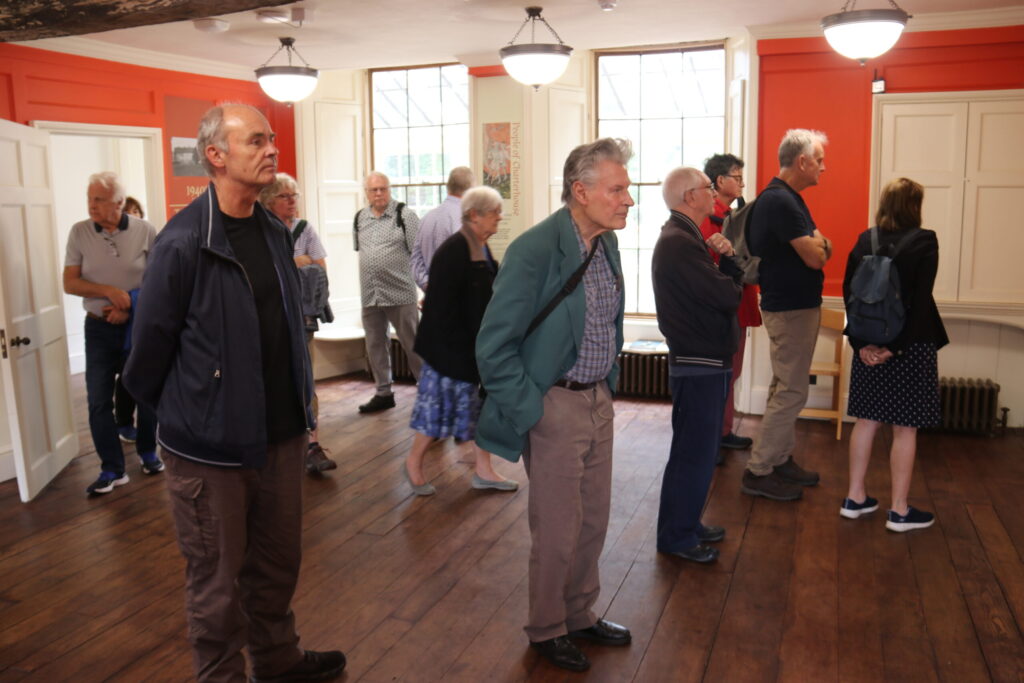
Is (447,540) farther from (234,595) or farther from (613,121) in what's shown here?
(613,121)

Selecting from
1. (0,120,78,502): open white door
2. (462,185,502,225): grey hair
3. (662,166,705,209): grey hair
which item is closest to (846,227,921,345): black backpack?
(662,166,705,209): grey hair

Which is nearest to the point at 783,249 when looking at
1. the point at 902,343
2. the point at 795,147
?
the point at 795,147

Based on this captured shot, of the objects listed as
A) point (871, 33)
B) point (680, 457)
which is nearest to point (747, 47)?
point (871, 33)

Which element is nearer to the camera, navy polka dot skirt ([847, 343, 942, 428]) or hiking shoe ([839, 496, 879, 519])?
navy polka dot skirt ([847, 343, 942, 428])

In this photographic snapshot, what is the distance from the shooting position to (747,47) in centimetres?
638

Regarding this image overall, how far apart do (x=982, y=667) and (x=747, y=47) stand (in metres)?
4.76

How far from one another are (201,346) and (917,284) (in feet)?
9.96

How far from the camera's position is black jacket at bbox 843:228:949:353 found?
3819 millimetres

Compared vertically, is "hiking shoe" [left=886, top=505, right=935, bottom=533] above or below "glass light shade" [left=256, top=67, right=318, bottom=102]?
below

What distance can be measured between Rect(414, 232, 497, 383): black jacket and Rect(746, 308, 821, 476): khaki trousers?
1.53 meters

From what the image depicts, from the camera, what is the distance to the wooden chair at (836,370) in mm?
5750

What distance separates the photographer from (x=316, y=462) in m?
5.12

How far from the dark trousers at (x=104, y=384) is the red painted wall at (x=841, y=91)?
14.6ft

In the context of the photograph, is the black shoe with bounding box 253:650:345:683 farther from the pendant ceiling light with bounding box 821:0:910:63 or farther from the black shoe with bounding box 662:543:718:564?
the pendant ceiling light with bounding box 821:0:910:63
